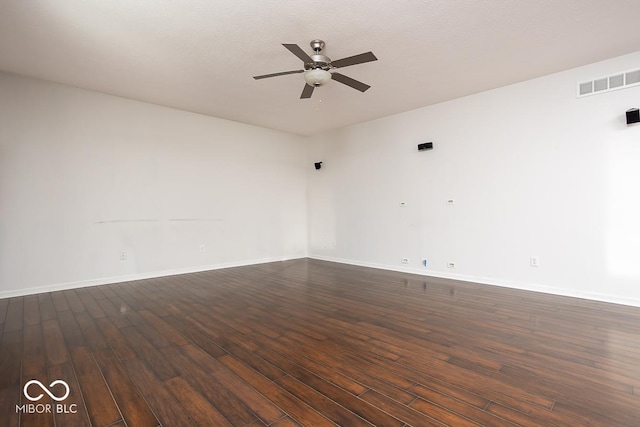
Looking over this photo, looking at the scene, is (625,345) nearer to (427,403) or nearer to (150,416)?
(427,403)

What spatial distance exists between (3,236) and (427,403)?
528 cm

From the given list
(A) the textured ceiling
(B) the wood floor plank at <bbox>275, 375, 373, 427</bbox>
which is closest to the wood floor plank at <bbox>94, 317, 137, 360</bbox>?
(B) the wood floor plank at <bbox>275, 375, 373, 427</bbox>

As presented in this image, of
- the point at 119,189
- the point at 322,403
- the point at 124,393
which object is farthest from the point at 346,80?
the point at 119,189

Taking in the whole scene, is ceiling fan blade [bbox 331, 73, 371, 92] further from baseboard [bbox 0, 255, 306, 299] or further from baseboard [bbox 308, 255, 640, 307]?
baseboard [bbox 0, 255, 306, 299]

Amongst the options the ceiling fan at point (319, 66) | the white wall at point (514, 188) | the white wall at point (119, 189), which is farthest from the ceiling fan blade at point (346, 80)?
the white wall at point (119, 189)

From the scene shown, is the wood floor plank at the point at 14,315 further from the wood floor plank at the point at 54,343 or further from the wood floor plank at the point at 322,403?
the wood floor plank at the point at 322,403

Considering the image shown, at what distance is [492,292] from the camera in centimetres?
402

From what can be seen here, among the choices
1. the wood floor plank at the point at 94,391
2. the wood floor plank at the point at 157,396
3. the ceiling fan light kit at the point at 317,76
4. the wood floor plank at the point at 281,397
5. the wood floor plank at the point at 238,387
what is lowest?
the wood floor plank at the point at 281,397

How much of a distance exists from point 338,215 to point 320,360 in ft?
15.3

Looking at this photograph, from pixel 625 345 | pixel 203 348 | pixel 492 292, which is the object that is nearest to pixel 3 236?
pixel 203 348

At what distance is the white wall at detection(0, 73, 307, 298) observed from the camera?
4008 millimetres

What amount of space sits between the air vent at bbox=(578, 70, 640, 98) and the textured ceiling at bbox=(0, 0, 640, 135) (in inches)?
10.7

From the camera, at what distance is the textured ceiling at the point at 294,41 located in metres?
2.65

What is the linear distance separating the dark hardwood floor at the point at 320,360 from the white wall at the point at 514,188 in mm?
539
